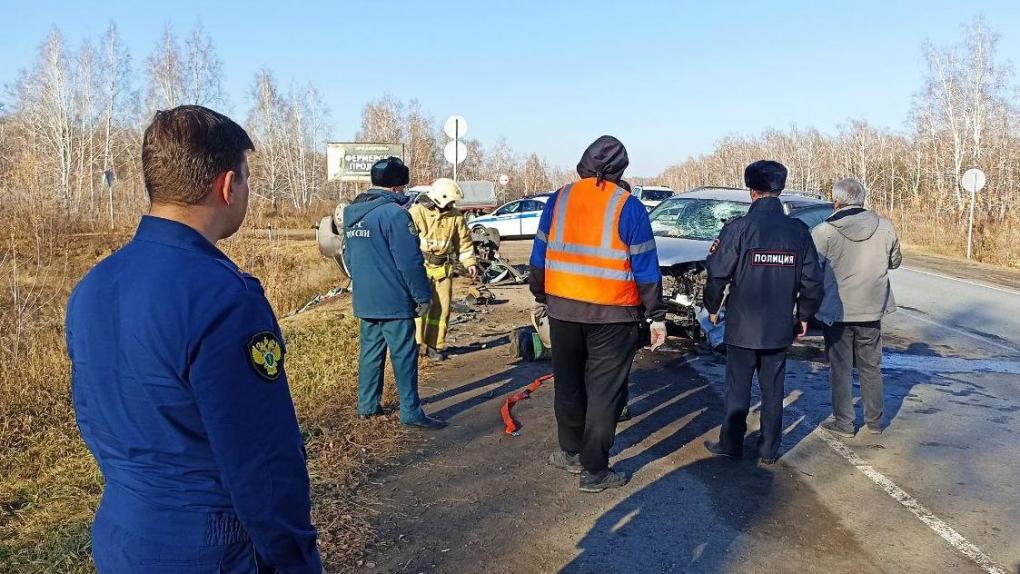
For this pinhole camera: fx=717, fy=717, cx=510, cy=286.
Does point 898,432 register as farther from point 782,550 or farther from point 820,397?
point 782,550

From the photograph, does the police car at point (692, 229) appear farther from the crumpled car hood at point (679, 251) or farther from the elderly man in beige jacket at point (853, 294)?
the elderly man in beige jacket at point (853, 294)

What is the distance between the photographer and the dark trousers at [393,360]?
5.34 m

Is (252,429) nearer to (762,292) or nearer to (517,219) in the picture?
(762,292)

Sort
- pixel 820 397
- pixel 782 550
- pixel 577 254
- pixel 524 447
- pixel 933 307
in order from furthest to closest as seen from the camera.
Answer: pixel 933 307
pixel 820 397
pixel 524 447
pixel 577 254
pixel 782 550

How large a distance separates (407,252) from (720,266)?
223cm

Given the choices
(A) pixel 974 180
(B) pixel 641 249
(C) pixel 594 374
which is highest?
(A) pixel 974 180

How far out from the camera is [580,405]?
457 cm

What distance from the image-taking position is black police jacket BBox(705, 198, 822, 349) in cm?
482

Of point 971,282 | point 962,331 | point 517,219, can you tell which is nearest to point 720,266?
point 962,331

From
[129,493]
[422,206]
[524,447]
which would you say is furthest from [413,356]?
[129,493]

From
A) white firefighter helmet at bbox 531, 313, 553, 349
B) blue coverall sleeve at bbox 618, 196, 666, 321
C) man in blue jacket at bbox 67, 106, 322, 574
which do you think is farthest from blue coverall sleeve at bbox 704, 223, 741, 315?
man in blue jacket at bbox 67, 106, 322, 574

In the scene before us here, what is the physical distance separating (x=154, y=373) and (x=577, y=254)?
304 centimetres

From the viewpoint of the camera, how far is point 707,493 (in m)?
4.44

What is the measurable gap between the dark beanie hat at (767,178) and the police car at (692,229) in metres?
3.19
